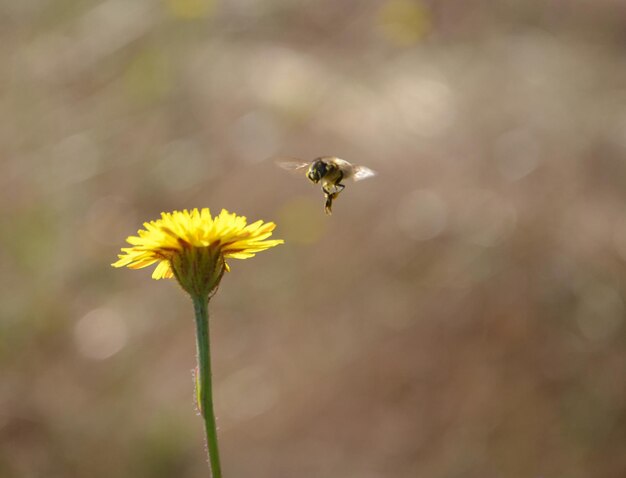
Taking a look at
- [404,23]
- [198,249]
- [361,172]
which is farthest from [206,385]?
[404,23]

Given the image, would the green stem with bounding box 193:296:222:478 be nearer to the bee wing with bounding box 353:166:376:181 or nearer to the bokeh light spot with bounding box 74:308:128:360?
the bee wing with bounding box 353:166:376:181

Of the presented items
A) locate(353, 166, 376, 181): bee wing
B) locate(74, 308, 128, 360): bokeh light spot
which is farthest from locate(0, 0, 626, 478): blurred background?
locate(353, 166, 376, 181): bee wing

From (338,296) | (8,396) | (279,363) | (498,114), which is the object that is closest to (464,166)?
(498,114)

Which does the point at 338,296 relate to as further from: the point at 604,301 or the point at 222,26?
the point at 222,26

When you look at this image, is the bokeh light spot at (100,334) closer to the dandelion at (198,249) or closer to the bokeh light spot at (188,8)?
the bokeh light spot at (188,8)

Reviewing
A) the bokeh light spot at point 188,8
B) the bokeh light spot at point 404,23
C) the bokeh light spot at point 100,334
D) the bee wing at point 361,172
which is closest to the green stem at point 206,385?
the bee wing at point 361,172
